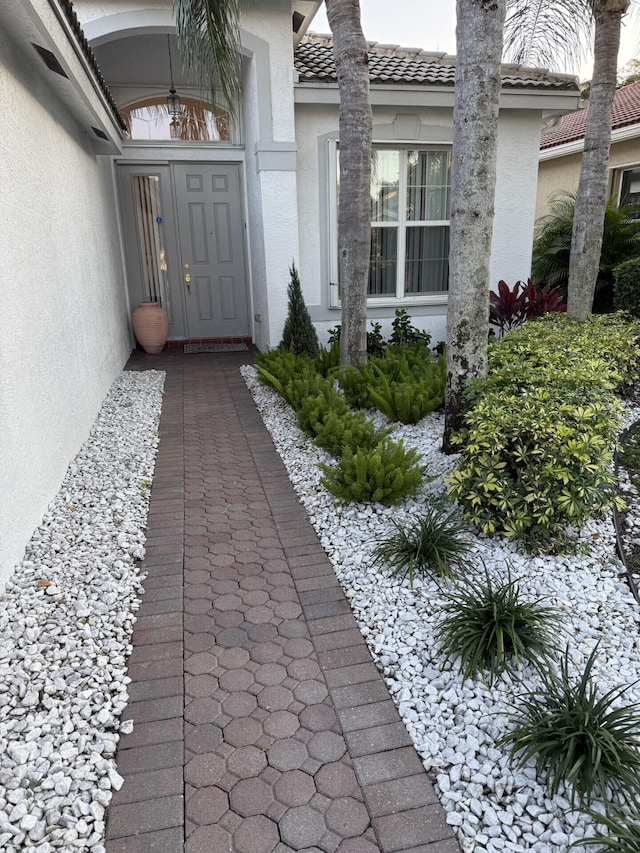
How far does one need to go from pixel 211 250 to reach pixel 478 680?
8.61m

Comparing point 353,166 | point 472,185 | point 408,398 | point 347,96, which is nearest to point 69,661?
point 408,398

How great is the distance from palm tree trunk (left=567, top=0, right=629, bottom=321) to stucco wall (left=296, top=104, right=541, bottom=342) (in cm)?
205

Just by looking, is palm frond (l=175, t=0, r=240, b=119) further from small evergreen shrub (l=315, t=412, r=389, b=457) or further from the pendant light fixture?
small evergreen shrub (l=315, t=412, r=389, b=457)

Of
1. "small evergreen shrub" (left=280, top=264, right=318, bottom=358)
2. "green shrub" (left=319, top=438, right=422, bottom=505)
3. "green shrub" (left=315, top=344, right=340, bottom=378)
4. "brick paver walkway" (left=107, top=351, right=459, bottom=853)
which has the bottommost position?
"brick paver walkway" (left=107, top=351, right=459, bottom=853)

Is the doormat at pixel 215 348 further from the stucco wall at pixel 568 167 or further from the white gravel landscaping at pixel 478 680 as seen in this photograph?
the stucco wall at pixel 568 167

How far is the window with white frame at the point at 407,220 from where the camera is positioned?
27.5 feet

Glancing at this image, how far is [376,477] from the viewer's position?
382 cm

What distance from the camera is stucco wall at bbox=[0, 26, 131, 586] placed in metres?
3.36

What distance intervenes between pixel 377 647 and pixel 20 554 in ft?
6.84

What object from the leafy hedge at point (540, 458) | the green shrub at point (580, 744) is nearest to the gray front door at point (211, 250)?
the leafy hedge at point (540, 458)

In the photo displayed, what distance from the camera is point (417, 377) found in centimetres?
602

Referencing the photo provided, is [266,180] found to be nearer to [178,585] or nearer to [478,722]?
[178,585]

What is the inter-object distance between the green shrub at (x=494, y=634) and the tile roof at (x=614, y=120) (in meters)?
12.7

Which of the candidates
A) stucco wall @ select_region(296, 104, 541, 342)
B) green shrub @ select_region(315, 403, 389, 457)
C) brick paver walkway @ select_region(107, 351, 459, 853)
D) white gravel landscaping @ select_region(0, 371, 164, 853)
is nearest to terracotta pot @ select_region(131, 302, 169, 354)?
stucco wall @ select_region(296, 104, 541, 342)
